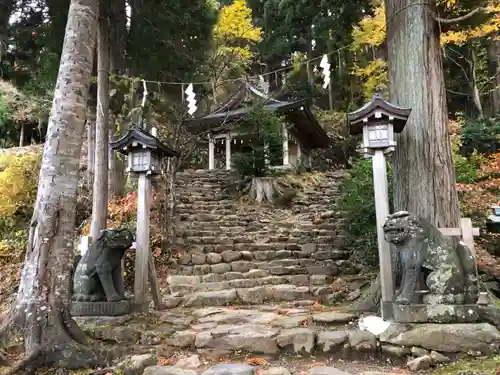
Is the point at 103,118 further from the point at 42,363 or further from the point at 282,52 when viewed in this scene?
the point at 282,52

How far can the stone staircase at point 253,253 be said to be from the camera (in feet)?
Answer: 20.8

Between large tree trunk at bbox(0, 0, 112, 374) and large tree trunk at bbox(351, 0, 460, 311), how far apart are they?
369 cm

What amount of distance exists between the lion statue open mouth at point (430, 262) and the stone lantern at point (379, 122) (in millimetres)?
948

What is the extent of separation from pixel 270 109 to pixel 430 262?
36.1 ft

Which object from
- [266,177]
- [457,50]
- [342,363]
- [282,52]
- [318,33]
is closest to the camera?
[342,363]

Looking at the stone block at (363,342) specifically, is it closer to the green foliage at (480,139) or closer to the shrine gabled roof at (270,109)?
the shrine gabled roof at (270,109)

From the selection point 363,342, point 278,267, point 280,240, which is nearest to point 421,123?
point 363,342

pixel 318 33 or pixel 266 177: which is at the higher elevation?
pixel 318 33

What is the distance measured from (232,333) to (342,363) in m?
1.22

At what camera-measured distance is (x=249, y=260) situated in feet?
26.2

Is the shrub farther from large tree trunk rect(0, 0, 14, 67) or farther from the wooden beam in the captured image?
the wooden beam

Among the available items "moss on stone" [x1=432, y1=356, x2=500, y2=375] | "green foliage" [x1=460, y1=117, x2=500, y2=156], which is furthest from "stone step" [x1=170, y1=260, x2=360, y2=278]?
"green foliage" [x1=460, y1=117, x2=500, y2=156]

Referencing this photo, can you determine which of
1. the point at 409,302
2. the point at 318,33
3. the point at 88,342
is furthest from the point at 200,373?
the point at 318,33

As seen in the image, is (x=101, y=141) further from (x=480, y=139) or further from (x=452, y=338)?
(x=480, y=139)
